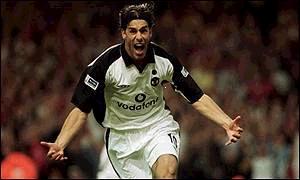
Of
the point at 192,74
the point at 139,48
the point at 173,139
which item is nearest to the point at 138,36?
the point at 139,48

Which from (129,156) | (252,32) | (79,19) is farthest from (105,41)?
(129,156)

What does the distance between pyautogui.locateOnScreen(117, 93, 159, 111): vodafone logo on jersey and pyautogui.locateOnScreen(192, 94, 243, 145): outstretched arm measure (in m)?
0.33

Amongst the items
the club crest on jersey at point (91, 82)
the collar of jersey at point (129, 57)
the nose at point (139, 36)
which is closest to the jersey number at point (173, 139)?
the collar of jersey at point (129, 57)

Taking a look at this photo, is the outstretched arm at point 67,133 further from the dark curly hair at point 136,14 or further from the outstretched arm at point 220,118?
the outstretched arm at point 220,118

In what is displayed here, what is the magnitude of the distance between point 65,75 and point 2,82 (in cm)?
78

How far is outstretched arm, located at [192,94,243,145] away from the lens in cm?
727

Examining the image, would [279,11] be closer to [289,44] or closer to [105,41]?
[289,44]

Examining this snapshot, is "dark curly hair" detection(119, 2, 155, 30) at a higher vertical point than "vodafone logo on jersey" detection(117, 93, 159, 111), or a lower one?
higher

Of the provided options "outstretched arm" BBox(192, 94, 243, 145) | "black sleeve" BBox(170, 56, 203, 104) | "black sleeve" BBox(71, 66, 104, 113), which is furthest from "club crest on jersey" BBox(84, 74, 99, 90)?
"outstretched arm" BBox(192, 94, 243, 145)

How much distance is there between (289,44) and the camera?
12891mm

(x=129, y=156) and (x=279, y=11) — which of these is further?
(x=279, y=11)

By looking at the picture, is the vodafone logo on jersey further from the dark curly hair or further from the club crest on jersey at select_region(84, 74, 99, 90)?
the dark curly hair

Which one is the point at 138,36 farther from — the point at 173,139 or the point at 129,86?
the point at 173,139

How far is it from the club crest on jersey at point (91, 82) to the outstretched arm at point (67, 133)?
8.4 inches
